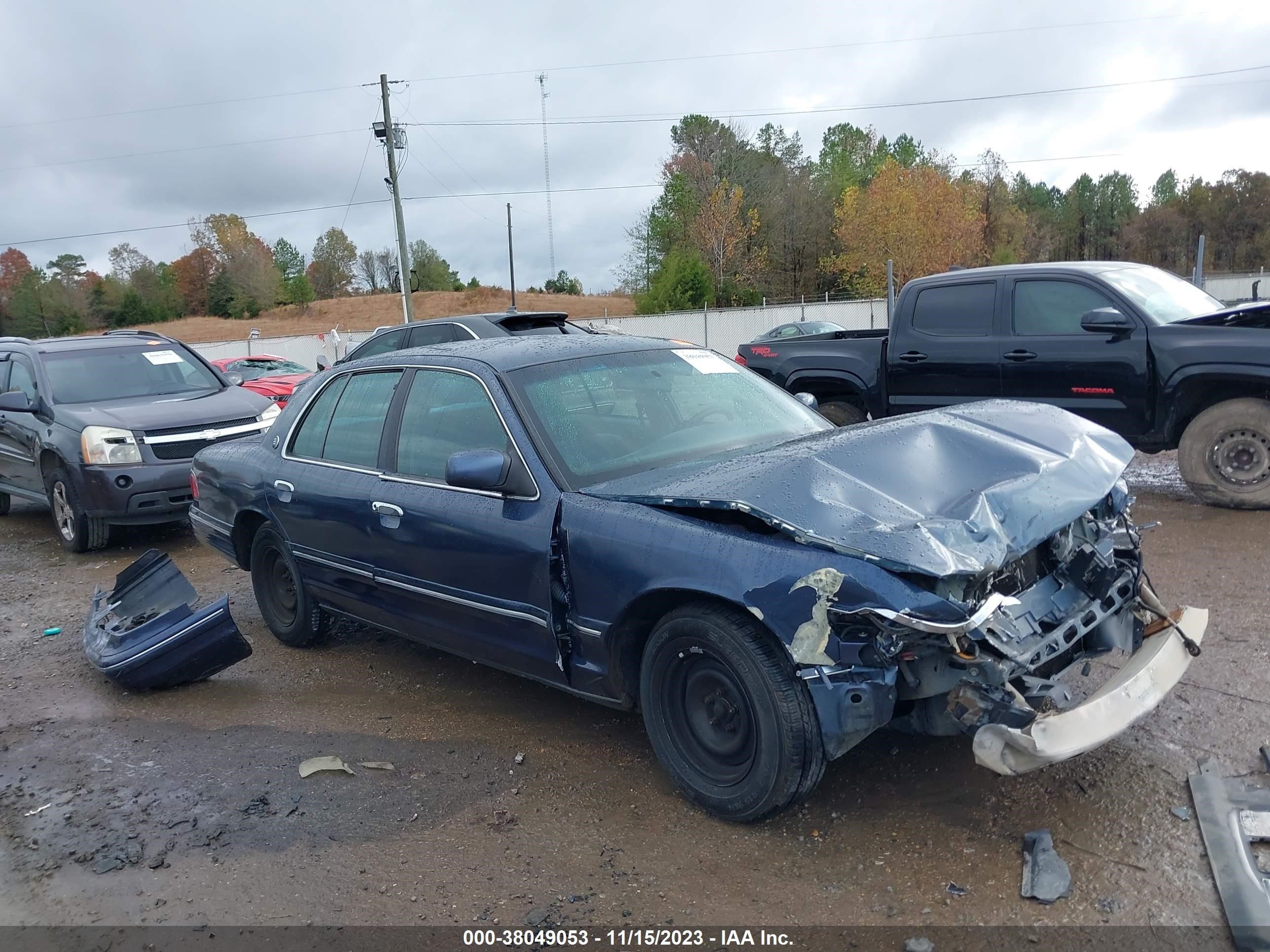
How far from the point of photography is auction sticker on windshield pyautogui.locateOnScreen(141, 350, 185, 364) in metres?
9.05

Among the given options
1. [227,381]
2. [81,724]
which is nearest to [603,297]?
[227,381]

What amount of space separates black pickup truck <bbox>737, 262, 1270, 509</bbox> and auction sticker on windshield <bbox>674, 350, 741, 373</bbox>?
344 cm

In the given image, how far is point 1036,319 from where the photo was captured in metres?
7.48

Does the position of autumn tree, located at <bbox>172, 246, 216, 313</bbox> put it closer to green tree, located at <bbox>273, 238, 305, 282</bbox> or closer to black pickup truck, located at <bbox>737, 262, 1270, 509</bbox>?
green tree, located at <bbox>273, 238, 305, 282</bbox>

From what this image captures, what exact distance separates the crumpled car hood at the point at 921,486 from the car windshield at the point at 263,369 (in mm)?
17934

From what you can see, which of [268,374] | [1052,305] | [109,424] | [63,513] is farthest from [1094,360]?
[268,374]

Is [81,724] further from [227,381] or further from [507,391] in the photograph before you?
[227,381]

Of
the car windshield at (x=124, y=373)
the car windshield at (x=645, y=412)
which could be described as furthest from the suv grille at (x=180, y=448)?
the car windshield at (x=645, y=412)

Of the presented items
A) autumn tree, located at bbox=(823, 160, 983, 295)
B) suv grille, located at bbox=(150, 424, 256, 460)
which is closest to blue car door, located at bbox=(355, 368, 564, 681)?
suv grille, located at bbox=(150, 424, 256, 460)

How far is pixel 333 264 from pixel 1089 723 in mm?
103308

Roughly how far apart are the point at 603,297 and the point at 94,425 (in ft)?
245

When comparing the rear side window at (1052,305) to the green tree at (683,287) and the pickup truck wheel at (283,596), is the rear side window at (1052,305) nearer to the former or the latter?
the pickup truck wheel at (283,596)

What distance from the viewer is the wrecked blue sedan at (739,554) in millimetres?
2744

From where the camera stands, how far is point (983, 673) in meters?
2.72
